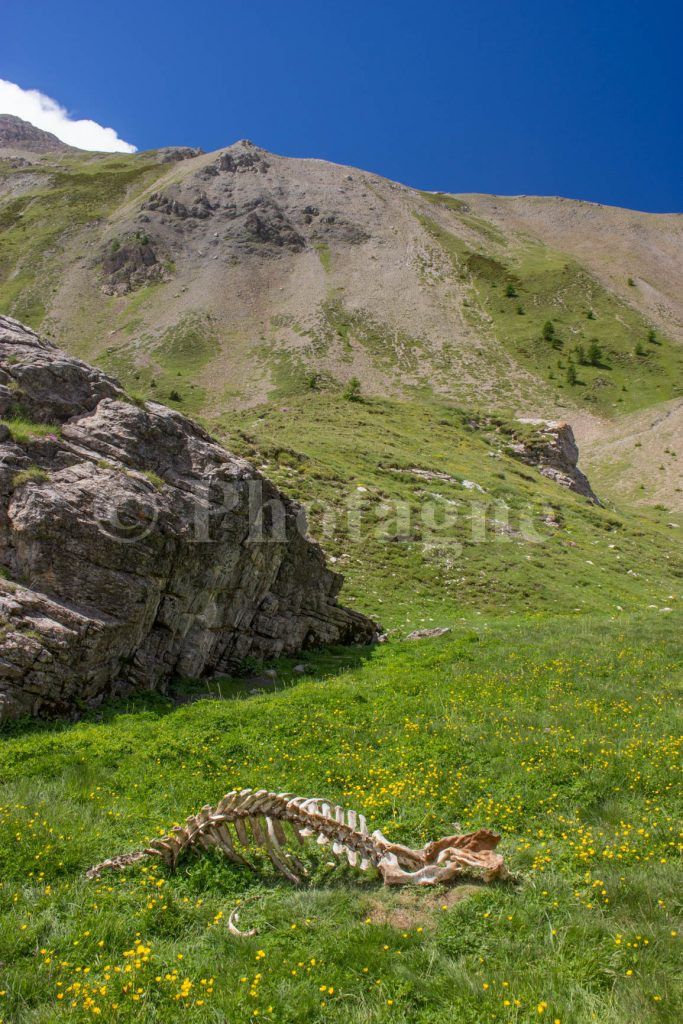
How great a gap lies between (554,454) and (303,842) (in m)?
53.7

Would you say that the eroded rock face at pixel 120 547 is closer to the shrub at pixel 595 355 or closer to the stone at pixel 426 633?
the stone at pixel 426 633

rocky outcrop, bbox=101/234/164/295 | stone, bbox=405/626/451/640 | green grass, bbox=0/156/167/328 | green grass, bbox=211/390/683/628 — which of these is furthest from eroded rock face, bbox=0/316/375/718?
rocky outcrop, bbox=101/234/164/295

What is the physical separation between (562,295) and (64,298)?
10046 centimetres

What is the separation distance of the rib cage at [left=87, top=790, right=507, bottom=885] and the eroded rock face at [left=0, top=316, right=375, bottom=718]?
16.8ft

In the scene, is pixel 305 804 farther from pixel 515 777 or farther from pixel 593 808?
pixel 593 808

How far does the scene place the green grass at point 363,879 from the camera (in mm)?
4770

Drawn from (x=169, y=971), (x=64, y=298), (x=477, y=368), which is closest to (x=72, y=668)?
(x=169, y=971)

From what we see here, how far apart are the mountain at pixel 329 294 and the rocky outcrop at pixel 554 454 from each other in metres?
12.7

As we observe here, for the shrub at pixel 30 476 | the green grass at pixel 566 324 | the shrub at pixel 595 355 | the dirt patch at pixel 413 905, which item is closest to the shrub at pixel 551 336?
the green grass at pixel 566 324

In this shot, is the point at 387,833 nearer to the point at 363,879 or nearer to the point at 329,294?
the point at 363,879

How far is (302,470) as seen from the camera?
34438mm

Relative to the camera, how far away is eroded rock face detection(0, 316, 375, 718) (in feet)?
36.9

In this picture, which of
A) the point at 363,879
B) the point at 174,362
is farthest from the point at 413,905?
the point at 174,362

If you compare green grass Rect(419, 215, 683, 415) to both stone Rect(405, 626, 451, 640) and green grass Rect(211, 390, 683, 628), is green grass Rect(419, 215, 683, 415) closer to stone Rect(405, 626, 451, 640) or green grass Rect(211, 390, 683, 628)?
green grass Rect(211, 390, 683, 628)
